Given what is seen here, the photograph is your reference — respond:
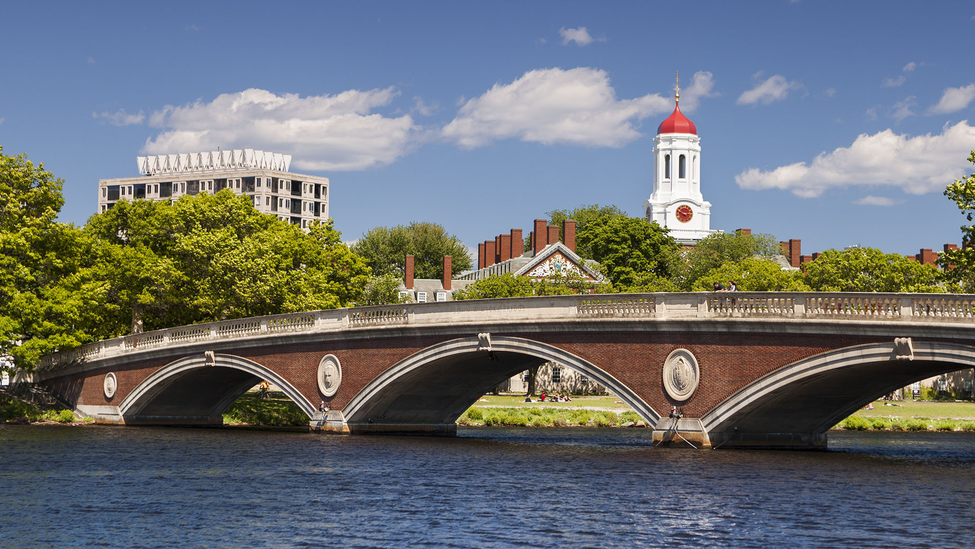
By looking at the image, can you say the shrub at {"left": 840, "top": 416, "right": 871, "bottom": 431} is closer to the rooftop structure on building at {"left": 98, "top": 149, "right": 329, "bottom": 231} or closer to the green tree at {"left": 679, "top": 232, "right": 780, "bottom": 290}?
the green tree at {"left": 679, "top": 232, "right": 780, "bottom": 290}

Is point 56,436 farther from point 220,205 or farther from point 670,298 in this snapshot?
point 670,298

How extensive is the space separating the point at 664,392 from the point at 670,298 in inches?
131

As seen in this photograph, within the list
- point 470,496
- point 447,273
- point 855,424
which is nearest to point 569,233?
point 447,273

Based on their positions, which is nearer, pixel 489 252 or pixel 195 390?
pixel 195 390

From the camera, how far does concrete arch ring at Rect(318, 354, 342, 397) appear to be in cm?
4825

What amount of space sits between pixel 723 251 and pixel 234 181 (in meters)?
76.6

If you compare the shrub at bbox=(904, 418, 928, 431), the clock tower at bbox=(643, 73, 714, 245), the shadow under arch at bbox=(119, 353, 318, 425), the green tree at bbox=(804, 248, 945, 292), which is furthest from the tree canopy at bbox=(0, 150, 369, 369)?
the clock tower at bbox=(643, 73, 714, 245)

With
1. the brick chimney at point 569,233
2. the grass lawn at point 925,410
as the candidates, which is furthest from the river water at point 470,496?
the brick chimney at point 569,233

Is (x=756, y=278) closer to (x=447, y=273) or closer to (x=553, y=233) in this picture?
(x=553, y=233)

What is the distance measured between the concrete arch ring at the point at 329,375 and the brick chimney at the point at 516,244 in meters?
56.8

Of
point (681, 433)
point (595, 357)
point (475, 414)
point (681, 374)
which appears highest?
point (595, 357)

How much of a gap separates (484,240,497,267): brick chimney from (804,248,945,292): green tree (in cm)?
4675

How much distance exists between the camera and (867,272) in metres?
77.5

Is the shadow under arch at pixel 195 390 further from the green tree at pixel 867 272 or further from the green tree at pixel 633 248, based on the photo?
the green tree at pixel 633 248
